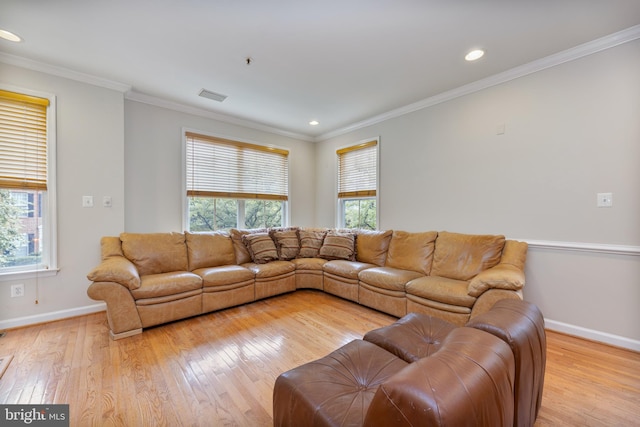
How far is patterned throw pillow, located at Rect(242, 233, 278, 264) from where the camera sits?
147 inches

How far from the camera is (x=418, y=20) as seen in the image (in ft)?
6.68

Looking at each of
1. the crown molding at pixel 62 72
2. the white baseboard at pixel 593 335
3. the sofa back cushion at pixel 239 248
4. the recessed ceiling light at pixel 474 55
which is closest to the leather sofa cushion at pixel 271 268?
the sofa back cushion at pixel 239 248

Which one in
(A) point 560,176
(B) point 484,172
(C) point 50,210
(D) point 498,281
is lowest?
(D) point 498,281

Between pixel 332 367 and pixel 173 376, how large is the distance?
131cm

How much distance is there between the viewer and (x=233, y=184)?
169 inches

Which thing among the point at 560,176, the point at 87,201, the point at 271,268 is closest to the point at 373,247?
the point at 271,268

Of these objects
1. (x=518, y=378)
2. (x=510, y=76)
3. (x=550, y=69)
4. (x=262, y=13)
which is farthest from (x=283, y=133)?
(x=518, y=378)

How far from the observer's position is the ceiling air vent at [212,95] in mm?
3299

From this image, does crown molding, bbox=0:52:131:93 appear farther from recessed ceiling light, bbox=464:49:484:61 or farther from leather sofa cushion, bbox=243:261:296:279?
recessed ceiling light, bbox=464:49:484:61

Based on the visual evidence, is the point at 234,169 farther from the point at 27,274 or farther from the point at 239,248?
the point at 27,274

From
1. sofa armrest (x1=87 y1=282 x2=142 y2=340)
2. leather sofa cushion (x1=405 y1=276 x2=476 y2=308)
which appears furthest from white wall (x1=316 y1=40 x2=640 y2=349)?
sofa armrest (x1=87 y1=282 x2=142 y2=340)

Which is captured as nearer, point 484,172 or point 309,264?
point 484,172

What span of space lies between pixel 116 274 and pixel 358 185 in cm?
344

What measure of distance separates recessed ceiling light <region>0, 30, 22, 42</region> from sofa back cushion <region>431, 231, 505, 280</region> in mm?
4538
